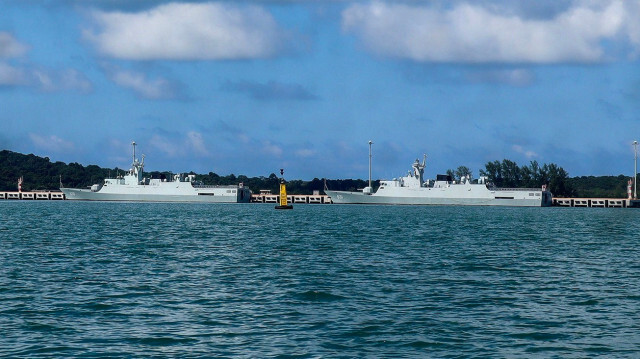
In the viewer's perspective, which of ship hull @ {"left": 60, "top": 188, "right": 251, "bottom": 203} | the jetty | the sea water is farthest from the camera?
the jetty

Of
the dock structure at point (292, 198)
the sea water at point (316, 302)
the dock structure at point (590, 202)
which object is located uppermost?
the dock structure at point (292, 198)

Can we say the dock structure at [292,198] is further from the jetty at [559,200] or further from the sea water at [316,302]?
the sea water at [316,302]

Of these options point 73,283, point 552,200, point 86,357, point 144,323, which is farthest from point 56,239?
point 552,200

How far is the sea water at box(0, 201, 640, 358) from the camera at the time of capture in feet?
51.8

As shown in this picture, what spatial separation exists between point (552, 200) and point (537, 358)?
481ft

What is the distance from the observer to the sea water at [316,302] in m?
15.8

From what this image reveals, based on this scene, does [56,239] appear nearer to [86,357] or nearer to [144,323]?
[144,323]

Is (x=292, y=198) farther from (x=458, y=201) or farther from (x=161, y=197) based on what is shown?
(x=458, y=201)

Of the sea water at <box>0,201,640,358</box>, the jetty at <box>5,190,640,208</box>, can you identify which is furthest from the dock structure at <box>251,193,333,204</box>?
the sea water at <box>0,201,640,358</box>

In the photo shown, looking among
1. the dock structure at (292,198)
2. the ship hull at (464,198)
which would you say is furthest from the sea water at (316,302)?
the dock structure at (292,198)

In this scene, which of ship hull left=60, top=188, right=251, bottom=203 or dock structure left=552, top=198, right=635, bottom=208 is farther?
dock structure left=552, top=198, right=635, bottom=208

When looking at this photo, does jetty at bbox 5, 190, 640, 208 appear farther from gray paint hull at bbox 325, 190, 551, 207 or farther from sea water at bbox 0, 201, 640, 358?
sea water at bbox 0, 201, 640, 358

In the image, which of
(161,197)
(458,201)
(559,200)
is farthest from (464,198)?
(161,197)

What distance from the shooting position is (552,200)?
155625mm
